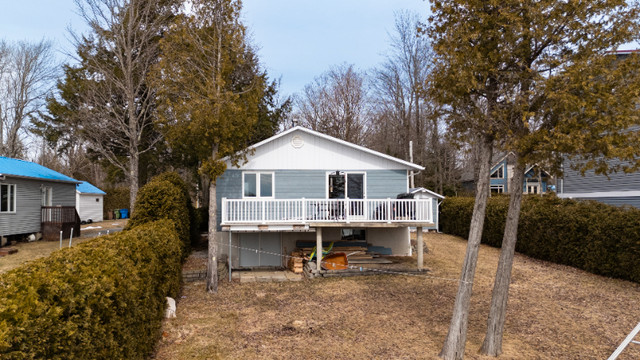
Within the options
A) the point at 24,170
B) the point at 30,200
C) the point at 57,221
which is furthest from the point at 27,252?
the point at 24,170

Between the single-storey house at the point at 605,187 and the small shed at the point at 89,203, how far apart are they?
30026 millimetres

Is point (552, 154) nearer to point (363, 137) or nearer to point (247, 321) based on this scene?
point (247, 321)

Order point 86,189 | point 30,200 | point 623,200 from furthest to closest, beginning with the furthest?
point 86,189
point 30,200
point 623,200

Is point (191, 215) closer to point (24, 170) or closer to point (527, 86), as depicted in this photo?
point (24, 170)

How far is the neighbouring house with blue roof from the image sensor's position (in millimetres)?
16469

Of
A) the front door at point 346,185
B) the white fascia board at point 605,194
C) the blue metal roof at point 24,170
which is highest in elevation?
the blue metal roof at point 24,170

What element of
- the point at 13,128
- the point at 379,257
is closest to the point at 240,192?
the point at 379,257

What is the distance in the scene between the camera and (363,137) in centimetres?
3400

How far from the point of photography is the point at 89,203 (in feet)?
95.3

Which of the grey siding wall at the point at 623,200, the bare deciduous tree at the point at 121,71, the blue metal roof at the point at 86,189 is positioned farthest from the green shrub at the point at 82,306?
the blue metal roof at the point at 86,189

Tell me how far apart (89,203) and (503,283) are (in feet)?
101

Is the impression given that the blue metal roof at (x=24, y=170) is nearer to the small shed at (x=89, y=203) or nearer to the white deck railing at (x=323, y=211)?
the small shed at (x=89, y=203)

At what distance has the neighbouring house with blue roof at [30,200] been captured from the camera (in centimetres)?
1647

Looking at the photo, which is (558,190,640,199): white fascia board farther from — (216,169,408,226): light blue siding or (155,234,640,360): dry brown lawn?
(216,169,408,226): light blue siding
